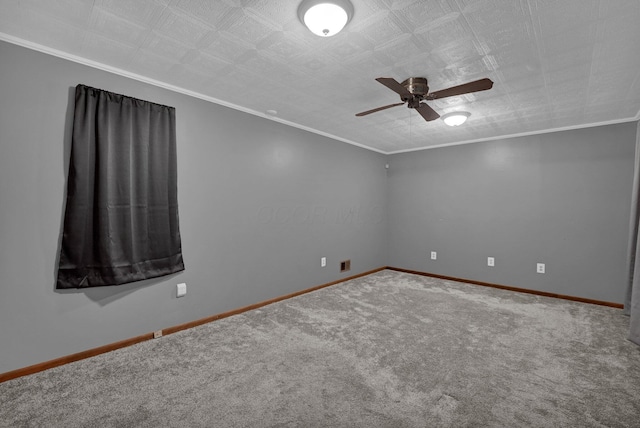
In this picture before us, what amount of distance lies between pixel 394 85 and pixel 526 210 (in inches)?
131

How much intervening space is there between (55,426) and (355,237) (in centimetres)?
405

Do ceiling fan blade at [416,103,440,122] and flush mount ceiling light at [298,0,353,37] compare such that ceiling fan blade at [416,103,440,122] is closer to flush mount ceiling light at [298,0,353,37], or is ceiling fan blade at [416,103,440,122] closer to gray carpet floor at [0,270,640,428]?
flush mount ceiling light at [298,0,353,37]

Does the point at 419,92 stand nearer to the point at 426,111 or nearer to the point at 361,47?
the point at 426,111

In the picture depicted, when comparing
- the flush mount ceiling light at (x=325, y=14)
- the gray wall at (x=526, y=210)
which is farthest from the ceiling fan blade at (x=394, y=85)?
the gray wall at (x=526, y=210)

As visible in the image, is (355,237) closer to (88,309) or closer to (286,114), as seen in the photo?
(286,114)

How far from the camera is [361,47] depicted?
2043mm

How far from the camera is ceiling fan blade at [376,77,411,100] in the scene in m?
2.02

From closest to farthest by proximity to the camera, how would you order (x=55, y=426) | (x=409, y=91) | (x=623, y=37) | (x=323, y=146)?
(x=55, y=426)
(x=623, y=37)
(x=409, y=91)
(x=323, y=146)

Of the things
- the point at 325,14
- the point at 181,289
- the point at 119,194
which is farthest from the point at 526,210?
the point at 119,194

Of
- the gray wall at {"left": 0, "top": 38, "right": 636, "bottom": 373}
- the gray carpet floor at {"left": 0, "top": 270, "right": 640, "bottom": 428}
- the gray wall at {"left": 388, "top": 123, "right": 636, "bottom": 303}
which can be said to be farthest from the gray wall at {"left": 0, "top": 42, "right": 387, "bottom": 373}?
the gray wall at {"left": 388, "top": 123, "right": 636, "bottom": 303}

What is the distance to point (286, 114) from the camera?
358 cm

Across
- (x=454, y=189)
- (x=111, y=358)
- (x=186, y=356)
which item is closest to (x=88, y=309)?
(x=111, y=358)

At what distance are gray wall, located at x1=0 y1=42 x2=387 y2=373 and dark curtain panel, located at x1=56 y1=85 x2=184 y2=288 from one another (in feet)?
0.32

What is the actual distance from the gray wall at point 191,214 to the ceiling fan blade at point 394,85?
186 centimetres
